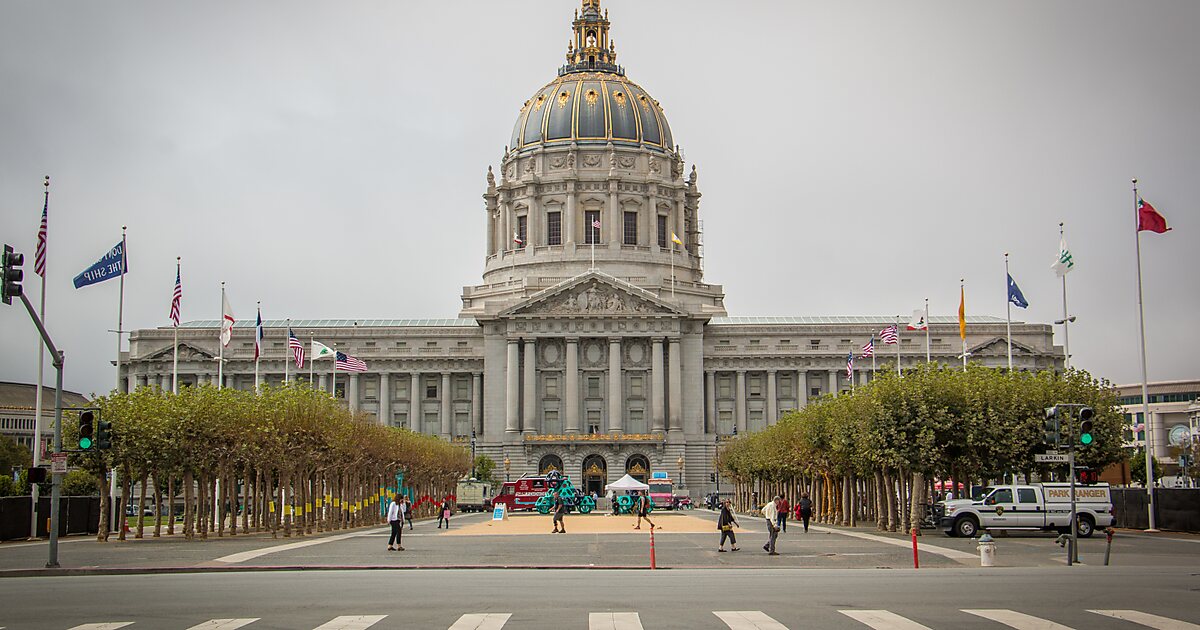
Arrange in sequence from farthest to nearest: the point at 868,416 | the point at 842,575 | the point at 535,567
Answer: the point at 868,416 < the point at 535,567 < the point at 842,575

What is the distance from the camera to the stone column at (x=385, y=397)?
143 m

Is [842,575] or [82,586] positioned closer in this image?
[82,586]

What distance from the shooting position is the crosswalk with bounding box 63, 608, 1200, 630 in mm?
22234

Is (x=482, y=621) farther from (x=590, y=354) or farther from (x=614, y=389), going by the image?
(x=590, y=354)

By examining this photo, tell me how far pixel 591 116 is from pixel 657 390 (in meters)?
38.8

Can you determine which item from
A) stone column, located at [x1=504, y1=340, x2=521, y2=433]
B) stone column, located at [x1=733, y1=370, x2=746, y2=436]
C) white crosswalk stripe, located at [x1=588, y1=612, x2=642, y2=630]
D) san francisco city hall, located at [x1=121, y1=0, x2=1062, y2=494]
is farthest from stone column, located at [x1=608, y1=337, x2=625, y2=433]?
white crosswalk stripe, located at [x1=588, y1=612, x2=642, y2=630]

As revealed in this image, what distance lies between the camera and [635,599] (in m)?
27.0

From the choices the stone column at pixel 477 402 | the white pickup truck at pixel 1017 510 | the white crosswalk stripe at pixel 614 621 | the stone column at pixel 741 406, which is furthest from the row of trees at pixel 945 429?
the stone column at pixel 477 402

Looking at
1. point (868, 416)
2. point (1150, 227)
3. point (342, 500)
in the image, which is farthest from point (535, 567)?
point (342, 500)

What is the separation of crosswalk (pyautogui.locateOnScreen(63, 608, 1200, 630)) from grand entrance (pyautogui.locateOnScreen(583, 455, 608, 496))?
362 ft

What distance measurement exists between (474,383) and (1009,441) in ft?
285

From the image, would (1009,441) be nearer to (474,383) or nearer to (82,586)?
Result: (82,586)

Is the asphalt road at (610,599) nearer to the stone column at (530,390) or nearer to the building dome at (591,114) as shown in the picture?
the stone column at (530,390)

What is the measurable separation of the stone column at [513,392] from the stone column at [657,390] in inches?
524
